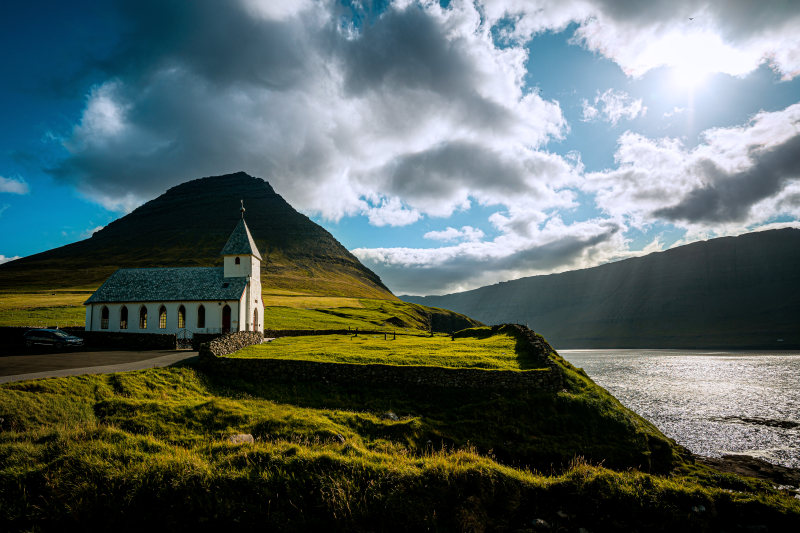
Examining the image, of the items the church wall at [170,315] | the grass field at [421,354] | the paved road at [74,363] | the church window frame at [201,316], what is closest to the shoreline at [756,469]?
the grass field at [421,354]

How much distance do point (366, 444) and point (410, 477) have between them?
775 cm

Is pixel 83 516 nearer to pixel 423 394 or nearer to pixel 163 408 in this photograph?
pixel 163 408

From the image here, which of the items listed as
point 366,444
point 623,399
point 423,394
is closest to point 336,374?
point 423,394

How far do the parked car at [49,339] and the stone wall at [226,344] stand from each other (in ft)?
50.4

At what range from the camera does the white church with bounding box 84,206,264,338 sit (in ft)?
156

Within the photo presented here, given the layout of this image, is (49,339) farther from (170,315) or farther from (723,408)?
(723,408)

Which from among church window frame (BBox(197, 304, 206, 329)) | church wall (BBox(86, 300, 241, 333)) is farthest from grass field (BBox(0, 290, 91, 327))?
church window frame (BBox(197, 304, 206, 329))

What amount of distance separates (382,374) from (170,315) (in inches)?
1403

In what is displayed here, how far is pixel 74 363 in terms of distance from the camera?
1073 inches

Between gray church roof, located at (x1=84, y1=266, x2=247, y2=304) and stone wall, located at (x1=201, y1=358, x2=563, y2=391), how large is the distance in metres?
23.1

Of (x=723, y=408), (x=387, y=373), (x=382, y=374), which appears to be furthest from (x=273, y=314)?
(x=723, y=408)

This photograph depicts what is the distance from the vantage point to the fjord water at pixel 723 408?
25.1 meters

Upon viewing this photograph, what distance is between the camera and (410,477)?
28.6 ft

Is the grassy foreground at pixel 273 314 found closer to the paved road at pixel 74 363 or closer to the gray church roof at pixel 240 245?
the gray church roof at pixel 240 245
